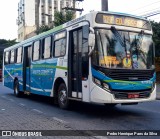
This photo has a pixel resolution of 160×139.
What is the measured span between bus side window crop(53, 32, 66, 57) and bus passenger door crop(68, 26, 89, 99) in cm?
58

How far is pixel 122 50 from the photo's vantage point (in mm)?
10258

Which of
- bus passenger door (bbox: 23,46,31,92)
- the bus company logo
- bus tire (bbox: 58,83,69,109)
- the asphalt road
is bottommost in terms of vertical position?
the bus company logo

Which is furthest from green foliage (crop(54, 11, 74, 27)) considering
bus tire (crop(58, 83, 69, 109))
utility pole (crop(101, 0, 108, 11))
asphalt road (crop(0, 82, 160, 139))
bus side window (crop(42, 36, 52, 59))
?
asphalt road (crop(0, 82, 160, 139))

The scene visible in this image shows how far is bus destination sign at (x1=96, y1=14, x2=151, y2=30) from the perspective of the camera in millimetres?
10312

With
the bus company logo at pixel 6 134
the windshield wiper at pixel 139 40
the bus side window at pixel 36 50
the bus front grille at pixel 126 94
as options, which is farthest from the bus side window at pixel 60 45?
the bus company logo at pixel 6 134

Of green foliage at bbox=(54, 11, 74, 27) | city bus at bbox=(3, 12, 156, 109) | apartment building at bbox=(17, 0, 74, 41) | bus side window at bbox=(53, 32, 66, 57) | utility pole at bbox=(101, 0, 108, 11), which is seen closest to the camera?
city bus at bbox=(3, 12, 156, 109)

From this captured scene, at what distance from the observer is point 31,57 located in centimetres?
1595

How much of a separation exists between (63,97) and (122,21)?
12.0 ft

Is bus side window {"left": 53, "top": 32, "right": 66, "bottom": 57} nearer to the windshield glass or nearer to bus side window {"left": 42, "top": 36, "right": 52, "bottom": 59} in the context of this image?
bus side window {"left": 42, "top": 36, "right": 52, "bottom": 59}

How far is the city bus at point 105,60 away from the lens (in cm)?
988

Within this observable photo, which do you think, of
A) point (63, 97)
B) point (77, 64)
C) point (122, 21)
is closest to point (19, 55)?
point (63, 97)

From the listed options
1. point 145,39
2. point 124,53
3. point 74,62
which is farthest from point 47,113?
point 145,39

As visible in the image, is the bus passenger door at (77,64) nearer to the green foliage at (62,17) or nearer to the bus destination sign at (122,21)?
the bus destination sign at (122,21)

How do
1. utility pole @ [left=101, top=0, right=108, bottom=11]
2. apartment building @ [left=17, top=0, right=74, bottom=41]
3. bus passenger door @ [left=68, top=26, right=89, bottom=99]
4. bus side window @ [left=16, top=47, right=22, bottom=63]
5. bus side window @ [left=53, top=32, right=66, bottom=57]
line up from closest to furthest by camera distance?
bus passenger door @ [left=68, top=26, right=89, bottom=99], bus side window @ [left=53, top=32, right=66, bottom=57], bus side window @ [left=16, top=47, right=22, bottom=63], utility pole @ [left=101, top=0, right=108, bottom=11], apartment building @ [left=17, top=0, right=74, bottom=41]
